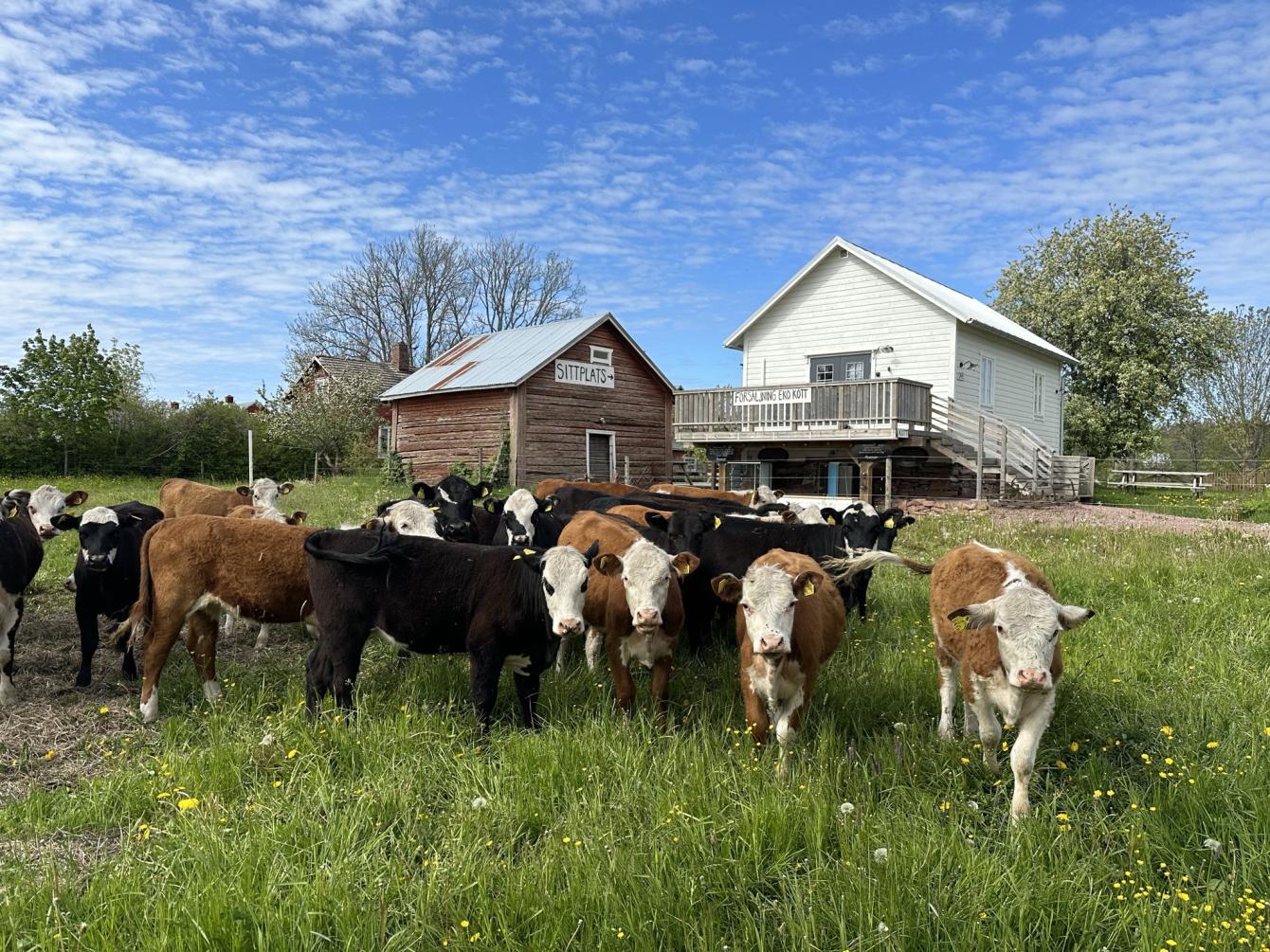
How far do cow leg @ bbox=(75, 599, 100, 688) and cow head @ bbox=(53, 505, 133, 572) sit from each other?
1.14 feet

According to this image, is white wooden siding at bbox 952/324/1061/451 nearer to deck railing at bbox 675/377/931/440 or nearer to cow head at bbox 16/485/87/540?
deck railing at bbox 675/377/931/440

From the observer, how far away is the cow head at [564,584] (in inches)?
193

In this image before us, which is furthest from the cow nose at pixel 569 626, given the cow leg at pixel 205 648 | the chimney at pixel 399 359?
the chimney at pixel 399 359

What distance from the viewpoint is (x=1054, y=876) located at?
10.7 feet

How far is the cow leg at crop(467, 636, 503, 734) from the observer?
198 inches

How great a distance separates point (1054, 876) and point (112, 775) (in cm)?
462

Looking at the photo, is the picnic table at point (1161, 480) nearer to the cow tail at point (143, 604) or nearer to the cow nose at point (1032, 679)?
the cow nose at point (1032, 679)

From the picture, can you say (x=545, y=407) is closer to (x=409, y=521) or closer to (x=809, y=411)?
(x=809, y=411)

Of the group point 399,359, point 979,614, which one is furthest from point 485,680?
point 399,359

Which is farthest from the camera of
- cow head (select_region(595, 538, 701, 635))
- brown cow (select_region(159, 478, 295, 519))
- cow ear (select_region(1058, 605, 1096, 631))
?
brown cow (select_region(159, 478, 295, 519))

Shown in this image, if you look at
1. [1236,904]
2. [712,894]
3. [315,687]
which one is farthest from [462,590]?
[1236,904]

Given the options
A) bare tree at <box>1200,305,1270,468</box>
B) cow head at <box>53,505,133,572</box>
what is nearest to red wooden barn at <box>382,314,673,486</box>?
cow head at <box>53,505,133,572</box>

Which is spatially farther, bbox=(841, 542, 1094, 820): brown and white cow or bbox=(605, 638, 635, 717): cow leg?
bbox=(605, 638, 635, 717): cow leg

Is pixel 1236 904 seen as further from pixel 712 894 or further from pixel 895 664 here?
pixel 895 664
